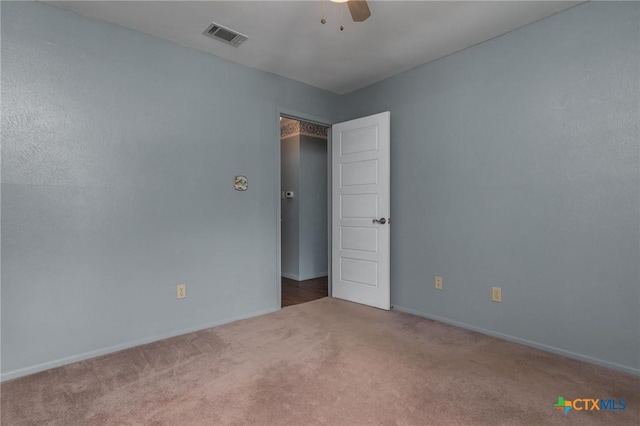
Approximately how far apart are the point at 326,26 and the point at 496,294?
2.66m

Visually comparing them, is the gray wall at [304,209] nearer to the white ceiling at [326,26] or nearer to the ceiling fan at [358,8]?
the white ceiling at [326,26]

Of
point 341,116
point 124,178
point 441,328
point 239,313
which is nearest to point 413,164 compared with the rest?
point 341,116

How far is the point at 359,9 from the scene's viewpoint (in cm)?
192

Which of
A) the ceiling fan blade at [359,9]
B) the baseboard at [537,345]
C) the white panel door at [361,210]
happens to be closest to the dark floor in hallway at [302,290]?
the white panel door at [361,210]

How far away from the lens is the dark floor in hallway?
4074 millimetres

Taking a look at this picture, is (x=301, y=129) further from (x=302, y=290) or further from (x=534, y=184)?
(x=534, y=184)

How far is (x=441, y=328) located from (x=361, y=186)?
1.68 meters

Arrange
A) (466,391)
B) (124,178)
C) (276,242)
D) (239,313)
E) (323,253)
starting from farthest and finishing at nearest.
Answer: (323,253) < (276,242) < (239,313) < (124,178) < (466,391)

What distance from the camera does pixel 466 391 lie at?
198 cm

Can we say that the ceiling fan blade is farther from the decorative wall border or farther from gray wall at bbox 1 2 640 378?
the decorative wall border

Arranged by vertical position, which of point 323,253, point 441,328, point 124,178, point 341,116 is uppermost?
point 341,116

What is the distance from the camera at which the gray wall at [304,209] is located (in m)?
5.17

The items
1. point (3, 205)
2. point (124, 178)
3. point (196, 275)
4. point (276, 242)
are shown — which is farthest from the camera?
point (276, 242)

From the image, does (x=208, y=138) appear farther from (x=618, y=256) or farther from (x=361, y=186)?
(x=618, y=256)
